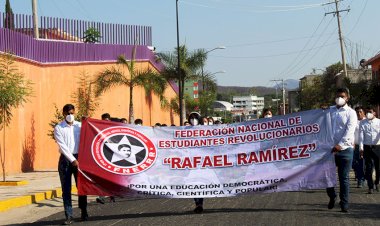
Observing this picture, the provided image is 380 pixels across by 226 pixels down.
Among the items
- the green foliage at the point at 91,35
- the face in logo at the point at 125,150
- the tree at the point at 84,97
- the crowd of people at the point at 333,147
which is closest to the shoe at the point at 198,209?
the crowd of people at the point at 333,147

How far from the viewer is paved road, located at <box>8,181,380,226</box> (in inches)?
370

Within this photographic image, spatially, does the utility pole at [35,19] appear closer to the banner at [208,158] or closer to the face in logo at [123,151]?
the face in logo at [123,151]

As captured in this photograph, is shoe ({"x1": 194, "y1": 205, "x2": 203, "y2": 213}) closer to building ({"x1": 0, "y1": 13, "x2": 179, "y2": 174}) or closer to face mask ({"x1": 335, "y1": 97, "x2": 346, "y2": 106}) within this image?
face mask ({"x1": 335, "y1": 97, "x2": 346, "y2": 106})

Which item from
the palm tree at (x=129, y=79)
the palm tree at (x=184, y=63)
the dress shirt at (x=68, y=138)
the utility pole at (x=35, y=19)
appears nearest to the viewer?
the dress shirt at (x=68, y=138)

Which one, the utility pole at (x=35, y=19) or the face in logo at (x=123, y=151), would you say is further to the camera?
the utility pole at (x=35, y=19)

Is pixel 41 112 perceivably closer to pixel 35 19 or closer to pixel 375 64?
pixel 35 19

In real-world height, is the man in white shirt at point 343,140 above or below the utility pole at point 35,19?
below

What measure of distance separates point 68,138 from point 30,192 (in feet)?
17.5

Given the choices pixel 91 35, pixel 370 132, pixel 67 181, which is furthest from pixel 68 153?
pixel 91 35

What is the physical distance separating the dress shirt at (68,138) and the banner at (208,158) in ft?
0.49

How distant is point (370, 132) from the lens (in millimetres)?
13961

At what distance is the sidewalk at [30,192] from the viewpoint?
1313 centimetres

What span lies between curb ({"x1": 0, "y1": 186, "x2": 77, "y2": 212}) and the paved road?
5.08 feet

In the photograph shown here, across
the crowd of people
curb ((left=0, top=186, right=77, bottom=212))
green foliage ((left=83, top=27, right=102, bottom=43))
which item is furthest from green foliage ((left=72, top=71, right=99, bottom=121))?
the crowd of people
